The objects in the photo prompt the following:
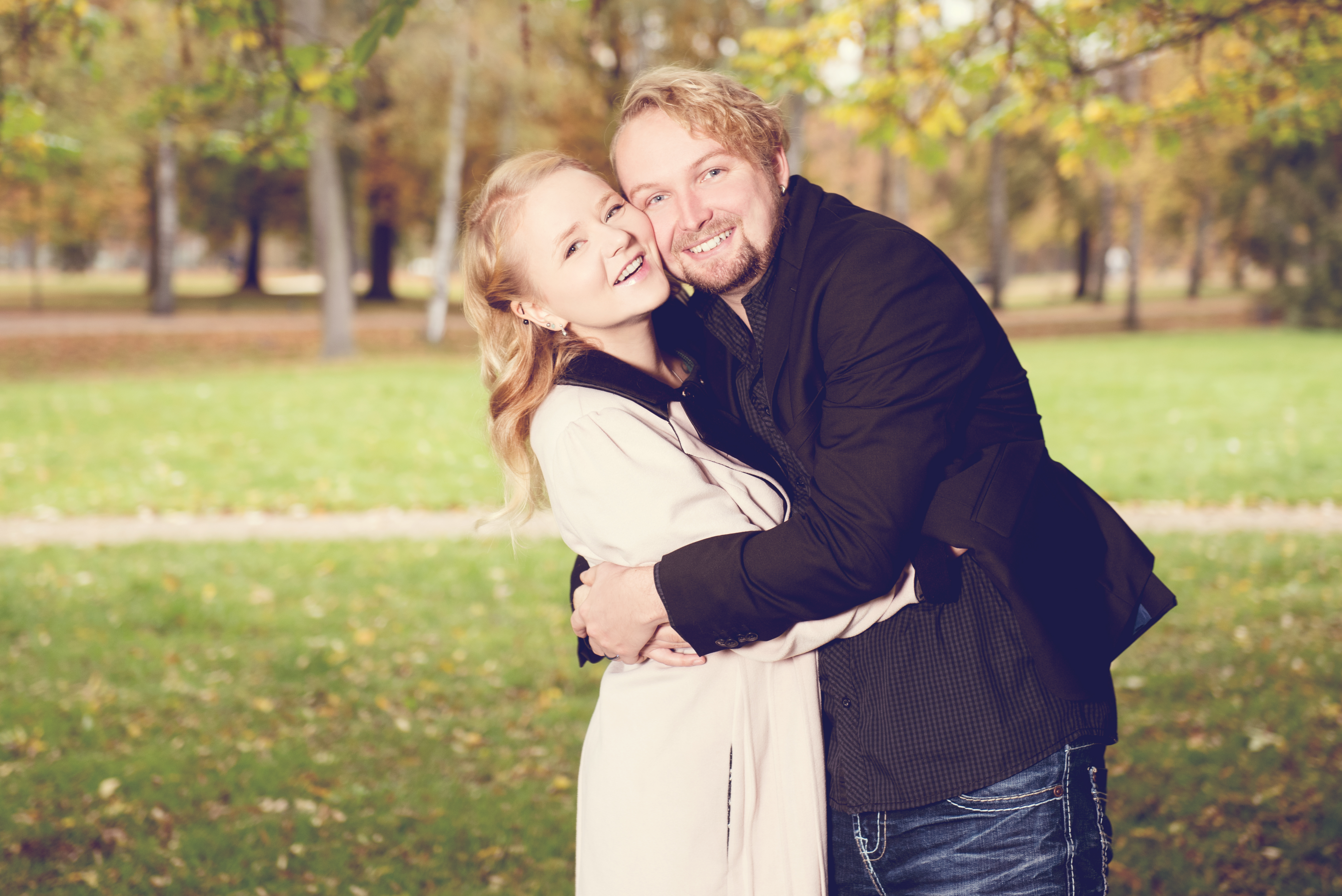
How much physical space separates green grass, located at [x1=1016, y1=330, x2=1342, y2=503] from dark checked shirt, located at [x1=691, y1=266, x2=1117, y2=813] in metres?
8.35

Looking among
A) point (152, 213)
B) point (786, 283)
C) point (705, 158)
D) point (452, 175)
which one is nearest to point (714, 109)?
point (705, 158)

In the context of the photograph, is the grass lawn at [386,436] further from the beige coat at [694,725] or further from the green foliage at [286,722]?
the beige coat at [694,725]

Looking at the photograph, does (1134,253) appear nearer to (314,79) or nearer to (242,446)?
(242,446)

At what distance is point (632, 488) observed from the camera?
1.93 metres

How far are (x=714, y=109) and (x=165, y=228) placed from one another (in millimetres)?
28202

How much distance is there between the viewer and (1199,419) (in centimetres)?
1345

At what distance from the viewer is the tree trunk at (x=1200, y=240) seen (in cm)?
3544

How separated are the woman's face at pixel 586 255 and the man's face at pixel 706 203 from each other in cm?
8

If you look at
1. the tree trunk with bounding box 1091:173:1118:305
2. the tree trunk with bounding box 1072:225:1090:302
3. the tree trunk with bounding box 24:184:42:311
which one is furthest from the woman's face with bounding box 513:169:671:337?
the tree trunk with bounding box 1072:225:1090:302

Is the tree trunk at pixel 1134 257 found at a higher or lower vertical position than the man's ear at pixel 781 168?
higher

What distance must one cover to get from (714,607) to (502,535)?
22.1ft

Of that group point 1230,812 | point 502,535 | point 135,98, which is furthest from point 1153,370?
point 135,98

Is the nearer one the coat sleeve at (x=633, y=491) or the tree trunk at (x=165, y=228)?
the coat sleeve at (x=633, y=491)

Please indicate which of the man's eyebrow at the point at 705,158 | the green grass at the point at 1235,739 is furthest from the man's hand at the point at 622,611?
the green grass at the point at 1235,739
